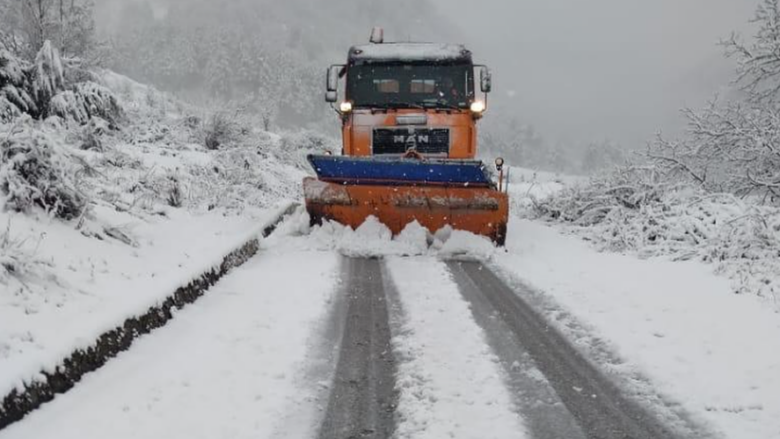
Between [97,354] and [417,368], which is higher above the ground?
[97,354]

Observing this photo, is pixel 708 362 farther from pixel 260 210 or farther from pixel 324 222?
pixel 260 210

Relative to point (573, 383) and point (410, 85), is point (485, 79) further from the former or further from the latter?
point (573, 383)

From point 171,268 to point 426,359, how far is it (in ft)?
9.03

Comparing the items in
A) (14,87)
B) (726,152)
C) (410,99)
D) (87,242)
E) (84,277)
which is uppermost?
(14,87)

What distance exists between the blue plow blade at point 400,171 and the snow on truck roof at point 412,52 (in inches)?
95.4

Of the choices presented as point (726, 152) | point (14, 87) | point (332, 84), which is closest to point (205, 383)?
point (332, 84)

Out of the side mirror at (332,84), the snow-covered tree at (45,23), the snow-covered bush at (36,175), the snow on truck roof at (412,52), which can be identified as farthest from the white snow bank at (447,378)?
the snow-covered tree at (45,23)

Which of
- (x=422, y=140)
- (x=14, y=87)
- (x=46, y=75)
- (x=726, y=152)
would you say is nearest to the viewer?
(x=422, y=140)

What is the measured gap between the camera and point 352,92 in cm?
997

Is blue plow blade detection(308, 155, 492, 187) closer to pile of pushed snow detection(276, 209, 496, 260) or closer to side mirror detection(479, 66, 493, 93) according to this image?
pile of pushed snow detection(276, 209, 496, 260)

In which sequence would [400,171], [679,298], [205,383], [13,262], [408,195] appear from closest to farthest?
1. [205,383]
2. [13,262]
3. [679,298]
4. [408,195]
5. [400,171]

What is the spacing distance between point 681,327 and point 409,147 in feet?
18.6

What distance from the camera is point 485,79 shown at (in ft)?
31.9

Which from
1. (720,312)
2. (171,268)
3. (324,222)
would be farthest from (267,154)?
(720,312)
